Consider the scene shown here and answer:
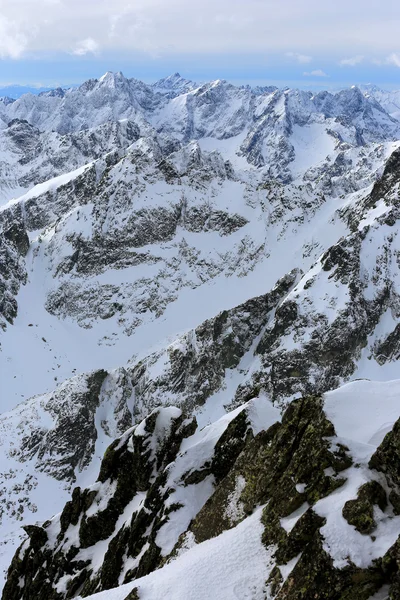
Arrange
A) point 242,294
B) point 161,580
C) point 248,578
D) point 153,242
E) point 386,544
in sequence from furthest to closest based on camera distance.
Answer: point 153,242 < point 242,294 < point 161,580 < point 248,578 < point 386,544

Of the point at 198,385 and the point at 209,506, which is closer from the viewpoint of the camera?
the point at 209,506

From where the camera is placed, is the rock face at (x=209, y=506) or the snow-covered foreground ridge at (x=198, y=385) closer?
the rock face at (x=209, y=506)

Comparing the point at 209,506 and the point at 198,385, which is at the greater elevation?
the point at 209,506

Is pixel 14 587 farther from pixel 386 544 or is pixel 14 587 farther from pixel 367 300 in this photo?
pixel 367 300

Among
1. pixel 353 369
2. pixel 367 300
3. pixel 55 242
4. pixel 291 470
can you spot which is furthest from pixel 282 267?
pixel 291 470

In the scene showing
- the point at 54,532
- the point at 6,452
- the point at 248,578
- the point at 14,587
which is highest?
the point at 248,578

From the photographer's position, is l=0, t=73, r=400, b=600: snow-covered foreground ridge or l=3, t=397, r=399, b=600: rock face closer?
l=3, t=397, r=399, b=600: rock face

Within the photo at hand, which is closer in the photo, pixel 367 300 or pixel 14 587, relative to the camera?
pixel 14 587

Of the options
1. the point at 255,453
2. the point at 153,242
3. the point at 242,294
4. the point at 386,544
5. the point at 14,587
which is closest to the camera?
the point at 386,544
